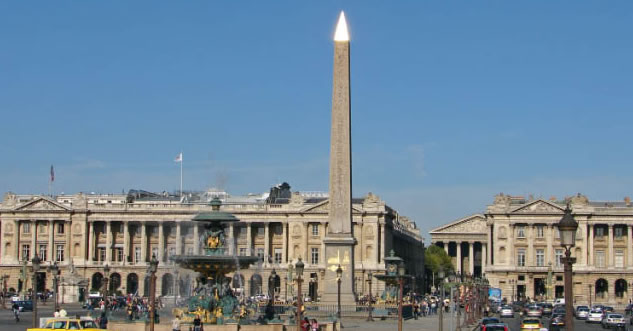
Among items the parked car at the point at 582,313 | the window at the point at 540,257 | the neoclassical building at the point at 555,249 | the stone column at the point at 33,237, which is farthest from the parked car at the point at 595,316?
the stone column at the point at 33,237

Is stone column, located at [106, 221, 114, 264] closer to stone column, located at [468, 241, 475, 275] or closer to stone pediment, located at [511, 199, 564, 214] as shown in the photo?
stone pediment, located at [511, 199, 564, 214]

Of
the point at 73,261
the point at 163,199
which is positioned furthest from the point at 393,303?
the point at 163,199

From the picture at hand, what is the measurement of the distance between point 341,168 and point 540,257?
7562 centimetres

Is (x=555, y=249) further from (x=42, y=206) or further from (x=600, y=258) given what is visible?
(x=42, y=206)

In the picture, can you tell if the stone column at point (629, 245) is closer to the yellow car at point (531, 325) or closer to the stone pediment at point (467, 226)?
the stone pediment at point (467, 226)

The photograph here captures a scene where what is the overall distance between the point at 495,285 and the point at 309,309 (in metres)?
69.8

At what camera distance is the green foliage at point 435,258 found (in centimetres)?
15900

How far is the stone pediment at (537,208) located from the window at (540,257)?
4278mm

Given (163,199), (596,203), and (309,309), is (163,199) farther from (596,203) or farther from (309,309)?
(309,309)

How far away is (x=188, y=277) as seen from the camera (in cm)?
4888

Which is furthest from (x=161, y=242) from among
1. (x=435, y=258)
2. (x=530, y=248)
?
(x=435, y=258)

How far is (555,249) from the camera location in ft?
414

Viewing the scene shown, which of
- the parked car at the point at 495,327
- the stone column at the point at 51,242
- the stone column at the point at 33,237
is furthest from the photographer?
→ the stone column at the point at 33,237

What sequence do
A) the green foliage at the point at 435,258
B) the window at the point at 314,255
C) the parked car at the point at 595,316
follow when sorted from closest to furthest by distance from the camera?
the parked car at the point at 595,316 < the window at the point at 314,255 < the green foliage at the point at 435,258
